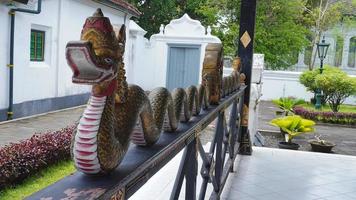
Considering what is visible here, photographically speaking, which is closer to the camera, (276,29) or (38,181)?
(38,181)

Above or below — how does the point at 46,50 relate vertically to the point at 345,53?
below

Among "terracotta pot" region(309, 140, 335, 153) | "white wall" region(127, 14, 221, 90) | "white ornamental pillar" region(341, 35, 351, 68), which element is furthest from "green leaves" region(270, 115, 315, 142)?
"white ornamental pillar" region(341, 35, 351, 68)

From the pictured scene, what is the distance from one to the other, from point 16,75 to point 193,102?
7365mm

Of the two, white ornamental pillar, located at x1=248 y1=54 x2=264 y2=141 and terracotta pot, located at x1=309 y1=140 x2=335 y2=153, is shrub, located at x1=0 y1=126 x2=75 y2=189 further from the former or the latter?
terracotta pot, located at x1=309 y1=140 x2=335 y2=153

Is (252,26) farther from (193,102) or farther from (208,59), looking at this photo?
(193,102)

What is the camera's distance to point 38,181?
4504 mm

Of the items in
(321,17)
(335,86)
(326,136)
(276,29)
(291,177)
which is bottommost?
(326,136)

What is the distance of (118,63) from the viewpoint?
3.00 feet

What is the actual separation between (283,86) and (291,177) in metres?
13.5

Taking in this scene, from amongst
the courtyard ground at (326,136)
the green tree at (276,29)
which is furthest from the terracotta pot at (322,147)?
the green tree at (276,29)

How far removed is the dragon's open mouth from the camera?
2.54ft

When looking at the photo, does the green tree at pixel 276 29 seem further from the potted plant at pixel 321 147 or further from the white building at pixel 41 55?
the potted plant at pixel 321 147

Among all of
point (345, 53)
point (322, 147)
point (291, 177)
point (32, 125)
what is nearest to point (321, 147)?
point (322, 147)

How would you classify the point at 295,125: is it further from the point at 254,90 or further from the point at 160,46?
the point at 160,46
